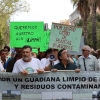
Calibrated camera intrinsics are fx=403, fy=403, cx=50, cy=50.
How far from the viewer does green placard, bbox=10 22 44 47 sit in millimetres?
9797

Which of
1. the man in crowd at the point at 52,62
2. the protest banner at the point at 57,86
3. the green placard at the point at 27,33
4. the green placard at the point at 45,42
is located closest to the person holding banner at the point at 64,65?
the protest banner at the point at 57,86

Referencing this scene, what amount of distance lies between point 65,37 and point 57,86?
2229 mm

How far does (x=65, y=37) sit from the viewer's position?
8570mm

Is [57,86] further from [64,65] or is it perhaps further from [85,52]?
[85,52]

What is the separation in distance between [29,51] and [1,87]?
2.66 ft

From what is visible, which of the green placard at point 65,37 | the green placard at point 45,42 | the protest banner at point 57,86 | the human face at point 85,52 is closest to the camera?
the protest banner at point 57,86

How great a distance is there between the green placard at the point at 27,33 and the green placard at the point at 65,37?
1.22 m

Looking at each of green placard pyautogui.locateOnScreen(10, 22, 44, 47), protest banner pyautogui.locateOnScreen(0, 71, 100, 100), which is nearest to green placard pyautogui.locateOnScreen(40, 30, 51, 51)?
green placard pyautogui.locateOnScreen(10, 22, 44, 47)

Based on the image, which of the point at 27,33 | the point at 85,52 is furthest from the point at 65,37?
the point at 27,33

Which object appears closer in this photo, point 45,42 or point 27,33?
point 27,33

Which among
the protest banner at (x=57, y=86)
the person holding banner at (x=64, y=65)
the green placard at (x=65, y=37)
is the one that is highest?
the green placard at (x=65, y=37)

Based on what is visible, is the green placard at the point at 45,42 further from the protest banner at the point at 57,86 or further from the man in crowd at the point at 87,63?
the protest banner at the point at 57,86

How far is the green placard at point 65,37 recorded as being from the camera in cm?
854

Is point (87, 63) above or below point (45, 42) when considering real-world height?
below
